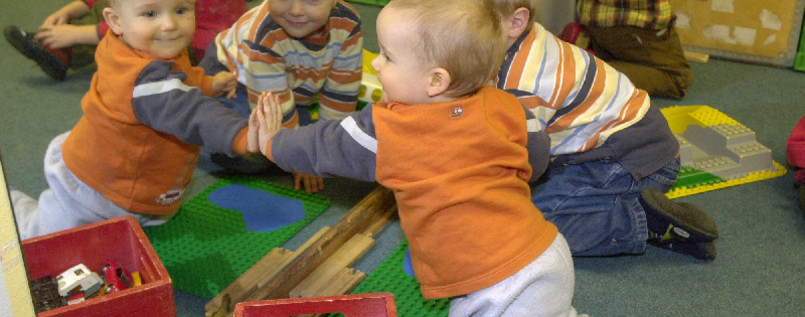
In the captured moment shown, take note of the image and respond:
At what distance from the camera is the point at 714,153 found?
2.35 metres

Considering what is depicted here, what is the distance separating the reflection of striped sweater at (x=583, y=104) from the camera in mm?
1709

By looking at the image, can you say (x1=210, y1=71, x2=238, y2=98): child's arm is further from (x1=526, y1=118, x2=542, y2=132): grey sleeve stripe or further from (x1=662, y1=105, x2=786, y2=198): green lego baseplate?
(x1=662, y1=105, x2=786, y2=198): green lego baseplate

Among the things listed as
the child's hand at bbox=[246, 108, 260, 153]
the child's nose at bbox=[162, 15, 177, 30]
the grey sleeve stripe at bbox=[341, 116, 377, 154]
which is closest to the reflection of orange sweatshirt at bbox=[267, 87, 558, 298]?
the grey sleeve stripe at bbox=[341, 116, 377, 154]

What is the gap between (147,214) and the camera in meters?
1.97

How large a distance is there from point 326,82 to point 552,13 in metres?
0.63

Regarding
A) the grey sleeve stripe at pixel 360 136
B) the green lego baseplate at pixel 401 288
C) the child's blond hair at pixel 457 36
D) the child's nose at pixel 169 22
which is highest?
the child's blond hair at pixel 457 36

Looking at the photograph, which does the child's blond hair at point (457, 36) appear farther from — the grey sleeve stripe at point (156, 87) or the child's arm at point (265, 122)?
the grey sleeve stripe at point (156, 87)

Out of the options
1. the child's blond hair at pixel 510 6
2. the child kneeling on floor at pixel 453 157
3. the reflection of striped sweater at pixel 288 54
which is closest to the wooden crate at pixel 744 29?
the child's blond hair at pixel 510 6

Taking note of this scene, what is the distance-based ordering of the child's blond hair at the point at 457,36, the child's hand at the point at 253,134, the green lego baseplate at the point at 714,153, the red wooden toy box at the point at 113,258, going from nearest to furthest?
the child's blond hair at the point at 457,36 → the red wooden toy box at the point at 113,258 → the child's hand at the point at 253,134 → the green lego baseplate at the point at 714,153

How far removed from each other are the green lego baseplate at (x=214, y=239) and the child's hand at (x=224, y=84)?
291 millimetres

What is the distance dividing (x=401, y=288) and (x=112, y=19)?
885 mm

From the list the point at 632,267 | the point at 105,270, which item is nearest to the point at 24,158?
the point at 105,270

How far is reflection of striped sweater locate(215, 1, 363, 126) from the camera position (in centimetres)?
187

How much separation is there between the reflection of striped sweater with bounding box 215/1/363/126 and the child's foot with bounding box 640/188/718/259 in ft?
2.73
